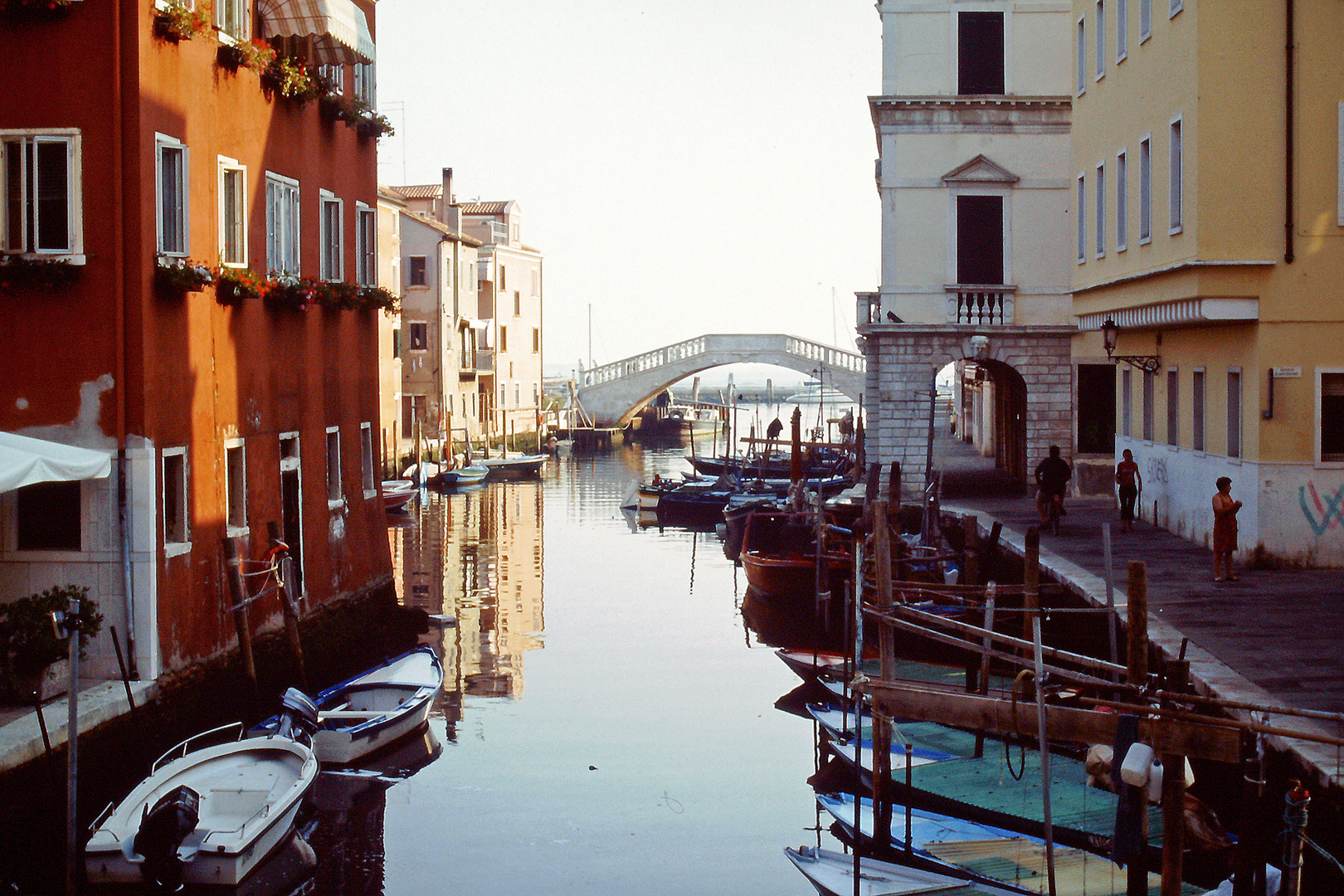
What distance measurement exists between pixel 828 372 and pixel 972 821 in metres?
42.4

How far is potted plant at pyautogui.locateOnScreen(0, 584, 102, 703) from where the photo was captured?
10117 millimetres

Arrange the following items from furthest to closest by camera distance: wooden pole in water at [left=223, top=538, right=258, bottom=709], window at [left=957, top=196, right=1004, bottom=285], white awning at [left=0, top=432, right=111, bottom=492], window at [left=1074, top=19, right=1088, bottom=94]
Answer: window at [left=957, top=196, right=1004, bottom=285] < window at [left=1074, top=19, right=1088, bottom=94] < wooden pole in water at [left=223, top=538, right=258, bottom=709] < white awning at [left=0, top=432, right=111, bottom=492]

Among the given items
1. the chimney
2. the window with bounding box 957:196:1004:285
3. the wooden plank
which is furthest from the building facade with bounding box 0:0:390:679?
the chimney

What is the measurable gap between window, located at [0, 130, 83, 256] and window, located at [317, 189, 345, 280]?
4.56m

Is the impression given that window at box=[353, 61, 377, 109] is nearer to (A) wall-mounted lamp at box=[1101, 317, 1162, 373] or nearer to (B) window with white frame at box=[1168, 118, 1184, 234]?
(B) window with white frame at box=[1168, 118, 1184, 234]

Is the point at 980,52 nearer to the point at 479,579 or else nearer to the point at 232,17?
the point at 479,579

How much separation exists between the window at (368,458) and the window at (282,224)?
2.99 meters

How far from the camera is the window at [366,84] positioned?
17.1 meters

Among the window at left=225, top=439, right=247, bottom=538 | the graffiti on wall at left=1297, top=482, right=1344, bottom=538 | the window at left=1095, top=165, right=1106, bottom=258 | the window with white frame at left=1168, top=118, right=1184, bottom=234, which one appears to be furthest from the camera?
the window at left=1095, top=165, right=1106, bottom=258

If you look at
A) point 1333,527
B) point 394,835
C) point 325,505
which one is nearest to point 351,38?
point 325,505

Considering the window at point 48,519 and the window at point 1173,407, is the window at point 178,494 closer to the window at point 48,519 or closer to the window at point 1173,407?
the window at point 48,519

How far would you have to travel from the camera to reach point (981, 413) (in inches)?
1609

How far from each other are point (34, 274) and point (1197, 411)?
12.4 meters

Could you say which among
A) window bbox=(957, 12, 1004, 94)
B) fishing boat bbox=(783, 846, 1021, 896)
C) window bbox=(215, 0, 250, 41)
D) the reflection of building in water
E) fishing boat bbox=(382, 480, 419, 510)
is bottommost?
fishing boat bbox=(783, 846, 1021, 896)
